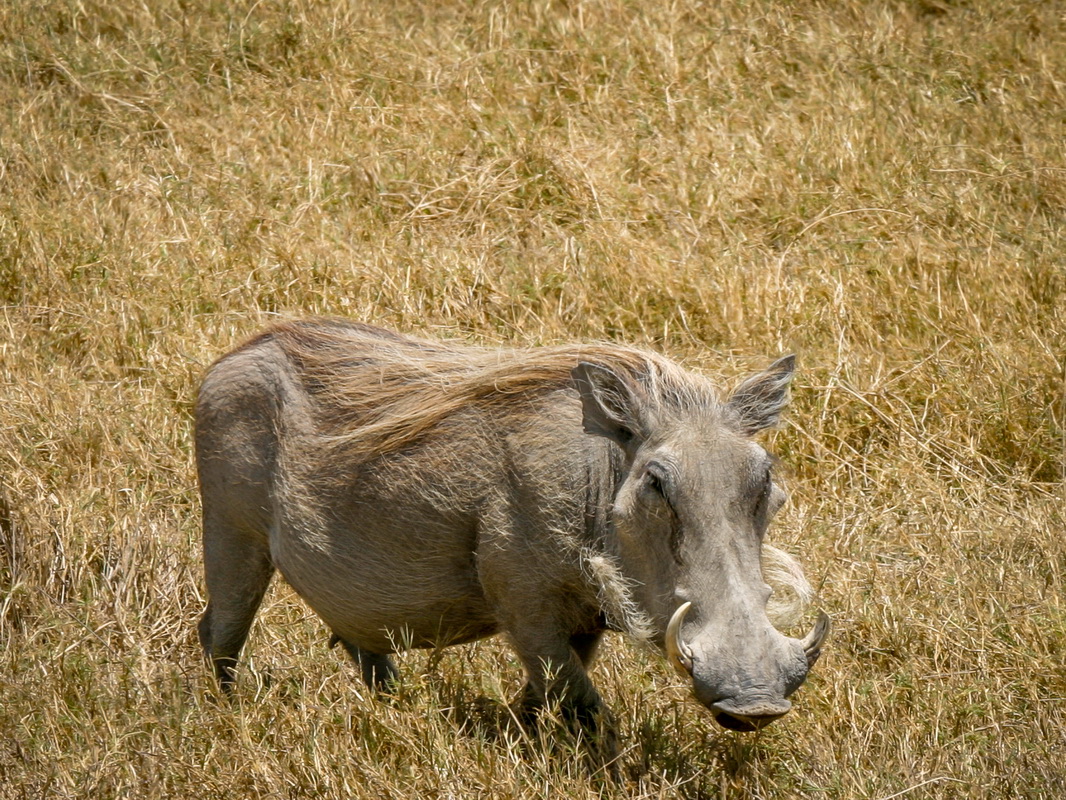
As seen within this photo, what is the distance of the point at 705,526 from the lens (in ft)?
10.6

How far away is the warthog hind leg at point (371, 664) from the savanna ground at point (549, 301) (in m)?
0.12

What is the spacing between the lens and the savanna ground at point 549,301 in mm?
3760

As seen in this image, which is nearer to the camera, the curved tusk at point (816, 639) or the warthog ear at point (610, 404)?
the curved tusk at point (816, 639)

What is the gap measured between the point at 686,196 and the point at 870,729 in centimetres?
403

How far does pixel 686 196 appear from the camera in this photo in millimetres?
7277

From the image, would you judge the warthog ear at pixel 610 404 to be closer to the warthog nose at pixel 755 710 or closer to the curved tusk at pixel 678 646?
the curved tusk at pixel 678 646

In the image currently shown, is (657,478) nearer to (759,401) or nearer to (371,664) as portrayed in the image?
(759,401)

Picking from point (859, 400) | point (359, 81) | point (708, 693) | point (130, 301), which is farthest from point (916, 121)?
point (708, 693)

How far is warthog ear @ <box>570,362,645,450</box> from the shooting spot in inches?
136

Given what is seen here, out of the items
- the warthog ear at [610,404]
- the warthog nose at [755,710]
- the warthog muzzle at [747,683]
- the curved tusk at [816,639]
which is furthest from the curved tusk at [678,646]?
the warthog ear at [610,404]

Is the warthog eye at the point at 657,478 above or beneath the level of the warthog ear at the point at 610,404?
beneath

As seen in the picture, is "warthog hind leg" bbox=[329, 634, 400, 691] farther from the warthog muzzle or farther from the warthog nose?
the warthog nose

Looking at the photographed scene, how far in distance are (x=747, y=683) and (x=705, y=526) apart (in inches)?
15.7

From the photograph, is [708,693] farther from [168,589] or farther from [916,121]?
[916,121]
